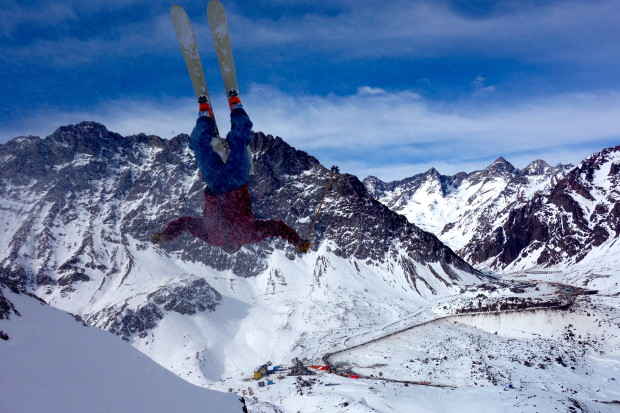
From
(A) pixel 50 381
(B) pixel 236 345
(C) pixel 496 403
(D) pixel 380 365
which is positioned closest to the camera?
(A) pixel 50 381

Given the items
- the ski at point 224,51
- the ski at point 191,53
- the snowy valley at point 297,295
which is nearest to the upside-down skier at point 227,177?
the ski at point 224,51

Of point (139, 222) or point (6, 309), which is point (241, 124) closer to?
point (6, 309)

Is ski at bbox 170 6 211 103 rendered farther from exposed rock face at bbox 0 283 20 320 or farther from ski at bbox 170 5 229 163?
exposed rock face at bbox 0 283 20 320

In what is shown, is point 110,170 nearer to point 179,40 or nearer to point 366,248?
point 366,248

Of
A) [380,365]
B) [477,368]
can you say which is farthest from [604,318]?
[380,365]

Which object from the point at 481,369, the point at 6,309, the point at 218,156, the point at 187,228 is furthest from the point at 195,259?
the point at 218,156

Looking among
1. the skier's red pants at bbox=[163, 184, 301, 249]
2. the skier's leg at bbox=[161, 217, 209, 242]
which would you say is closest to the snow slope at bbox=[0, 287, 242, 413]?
the skier's leg at bbox=[161, 217, 209, 242]
